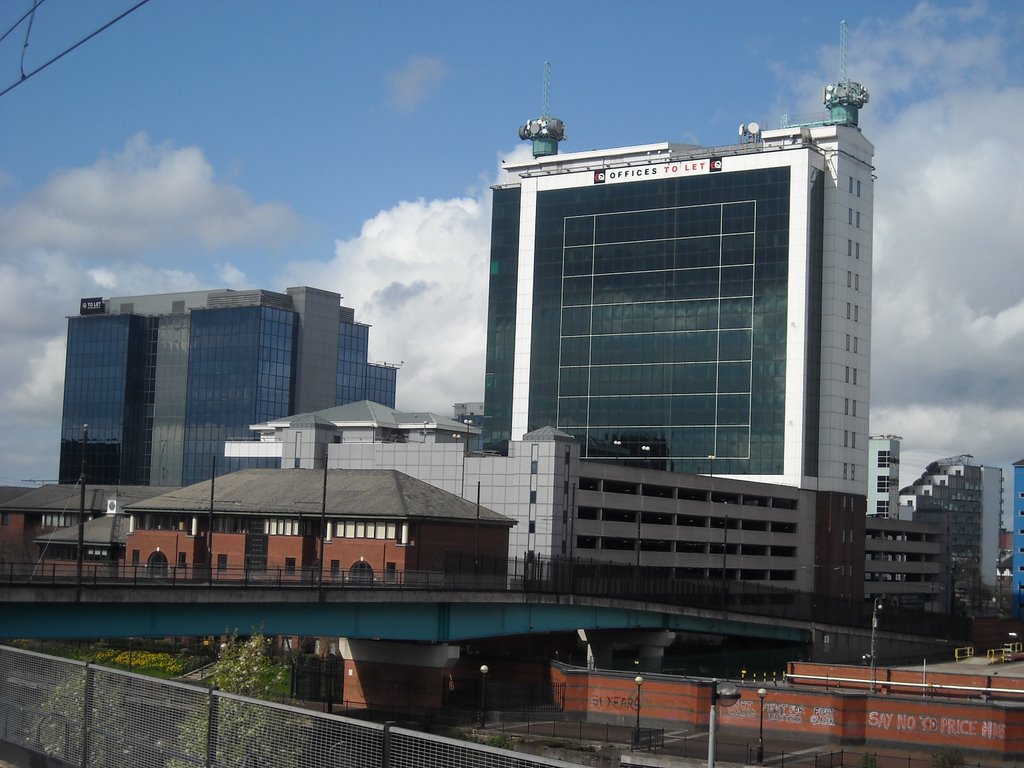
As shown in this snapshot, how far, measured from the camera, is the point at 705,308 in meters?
142

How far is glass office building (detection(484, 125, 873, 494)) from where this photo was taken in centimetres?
13700

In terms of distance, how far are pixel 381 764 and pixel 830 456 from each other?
412 ft

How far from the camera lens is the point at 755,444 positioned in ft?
452

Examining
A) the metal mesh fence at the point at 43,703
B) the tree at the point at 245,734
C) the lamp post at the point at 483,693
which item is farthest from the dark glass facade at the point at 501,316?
the tree at the point at 245,734

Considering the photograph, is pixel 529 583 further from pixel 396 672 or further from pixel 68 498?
pixel 68 498

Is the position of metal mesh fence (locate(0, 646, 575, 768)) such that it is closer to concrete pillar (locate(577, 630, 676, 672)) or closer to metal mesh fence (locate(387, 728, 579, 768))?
metal mesh fence (locate(387, 728, 579, 768))

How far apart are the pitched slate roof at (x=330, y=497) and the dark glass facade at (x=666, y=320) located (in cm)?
5163

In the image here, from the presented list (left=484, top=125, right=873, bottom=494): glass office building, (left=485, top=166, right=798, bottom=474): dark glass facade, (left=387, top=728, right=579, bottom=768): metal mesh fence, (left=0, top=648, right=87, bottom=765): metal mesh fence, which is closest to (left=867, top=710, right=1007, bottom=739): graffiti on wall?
(left=0, top=648, right=87, bottom=765): metal mesh fence

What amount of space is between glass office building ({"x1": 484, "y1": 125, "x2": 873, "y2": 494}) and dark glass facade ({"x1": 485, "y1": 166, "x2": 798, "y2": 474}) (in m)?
0.17

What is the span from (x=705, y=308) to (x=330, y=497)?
64.7 meters

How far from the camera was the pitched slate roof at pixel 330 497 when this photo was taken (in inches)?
3433

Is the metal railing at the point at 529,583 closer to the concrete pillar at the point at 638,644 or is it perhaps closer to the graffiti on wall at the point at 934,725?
the concrete pillar at the point at 638,644

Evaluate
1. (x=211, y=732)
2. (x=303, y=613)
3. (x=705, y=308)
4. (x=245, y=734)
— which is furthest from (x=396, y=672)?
(x=705, y=308)

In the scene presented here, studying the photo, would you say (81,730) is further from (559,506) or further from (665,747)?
(559,506)
